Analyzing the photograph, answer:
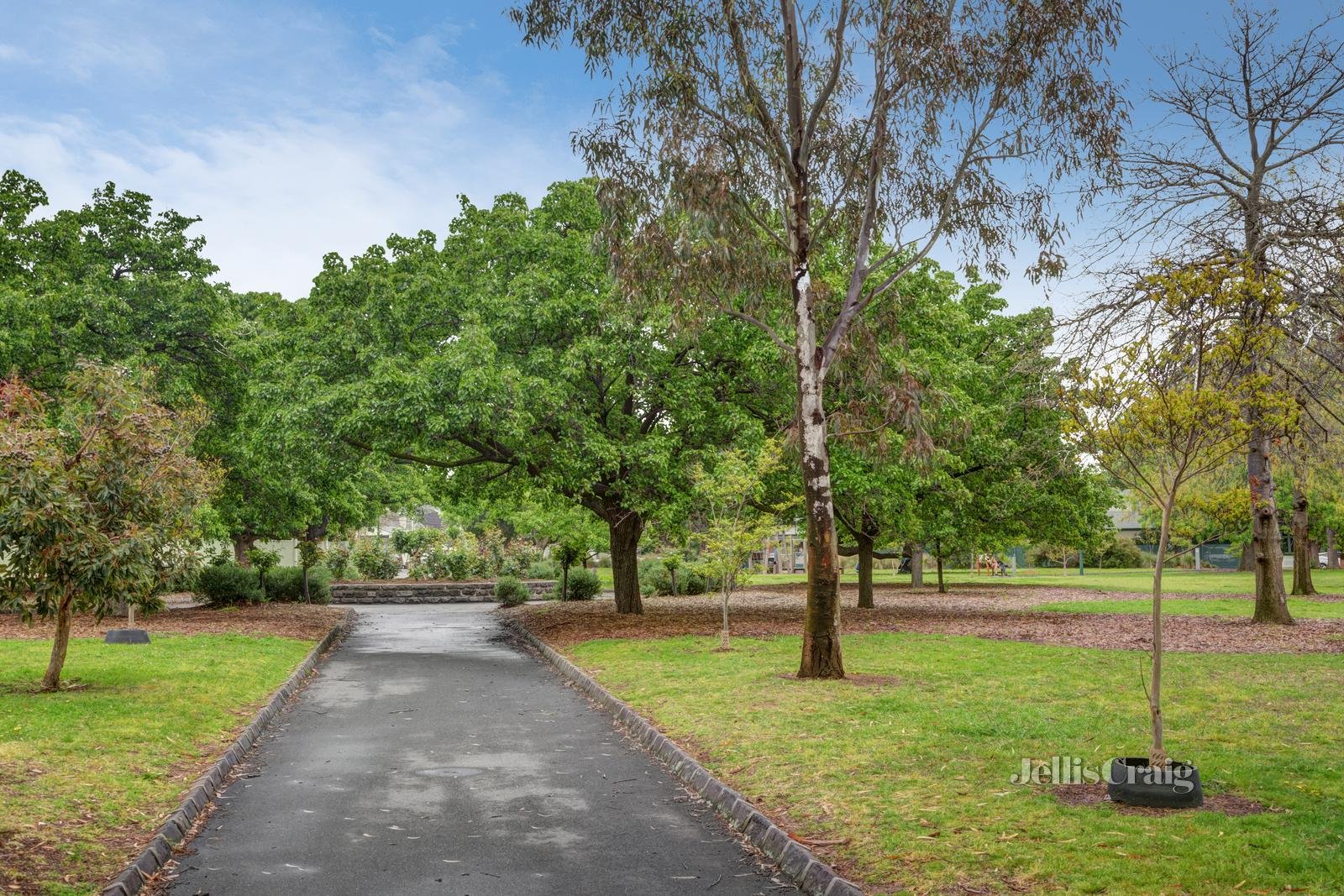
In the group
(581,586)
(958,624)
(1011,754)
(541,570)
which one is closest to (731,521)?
(958,624)

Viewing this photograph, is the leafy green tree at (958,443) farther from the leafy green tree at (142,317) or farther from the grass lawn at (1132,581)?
the leafy green tree at (142,317)

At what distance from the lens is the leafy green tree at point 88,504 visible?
11250mm

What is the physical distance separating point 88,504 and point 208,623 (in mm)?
12946

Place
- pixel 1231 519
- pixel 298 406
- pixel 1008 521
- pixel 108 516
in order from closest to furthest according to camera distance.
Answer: pixel 1231 519, pixel 108 516, pixel 298 406, pixel 1008 521

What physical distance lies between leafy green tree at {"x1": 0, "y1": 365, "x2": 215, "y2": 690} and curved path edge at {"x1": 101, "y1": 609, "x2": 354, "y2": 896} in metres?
2.30

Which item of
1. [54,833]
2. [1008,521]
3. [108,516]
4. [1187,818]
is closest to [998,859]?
[1187,818]

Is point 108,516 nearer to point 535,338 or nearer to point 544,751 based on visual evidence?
point 544,751

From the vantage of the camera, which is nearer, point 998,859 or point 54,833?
point 998,859

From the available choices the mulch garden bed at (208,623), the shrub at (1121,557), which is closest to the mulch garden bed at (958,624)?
the mulch garden bed at (208,623)

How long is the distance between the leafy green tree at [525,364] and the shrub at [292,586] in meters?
13.3

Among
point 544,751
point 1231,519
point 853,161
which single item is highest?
point 853,161

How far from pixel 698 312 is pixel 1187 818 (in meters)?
11.3

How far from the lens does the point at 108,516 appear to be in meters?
12.5

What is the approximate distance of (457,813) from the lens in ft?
24.3
